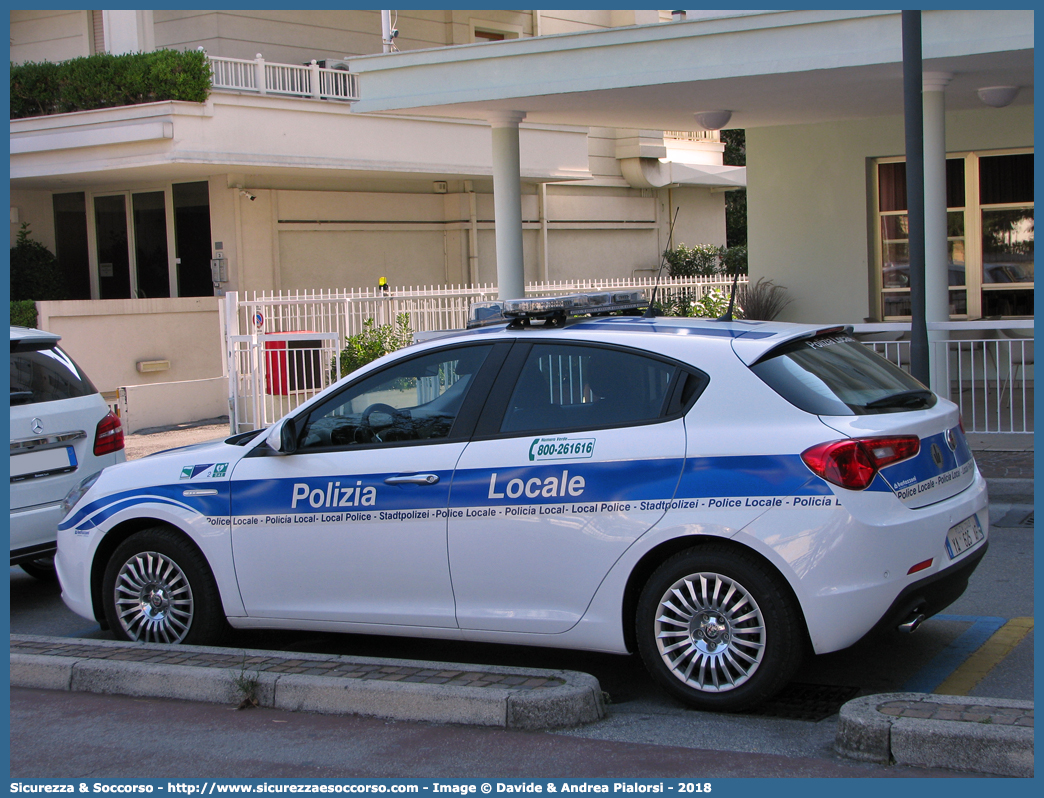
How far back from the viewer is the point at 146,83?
57.2ft

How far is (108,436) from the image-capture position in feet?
25.2

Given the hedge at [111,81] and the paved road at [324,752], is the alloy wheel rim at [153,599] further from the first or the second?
the hedge at [111,81]

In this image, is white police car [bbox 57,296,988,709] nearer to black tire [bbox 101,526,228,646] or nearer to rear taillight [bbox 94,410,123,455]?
black tire [bbox 101,526,228,646]

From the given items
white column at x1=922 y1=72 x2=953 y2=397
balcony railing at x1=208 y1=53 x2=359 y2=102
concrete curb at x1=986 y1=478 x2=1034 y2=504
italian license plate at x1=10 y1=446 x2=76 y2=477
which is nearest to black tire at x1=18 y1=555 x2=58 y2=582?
italian license plate at x1=10 y1=446 x2=76 y2=477

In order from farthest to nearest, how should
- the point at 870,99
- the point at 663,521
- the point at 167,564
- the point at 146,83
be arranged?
1. the point at 146,83
2. the point at 870,99
3. the point at 167,564
4. the point at 663,521

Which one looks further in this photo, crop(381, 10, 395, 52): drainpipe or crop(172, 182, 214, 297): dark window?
crop(172, 182, 214, 297): dark window

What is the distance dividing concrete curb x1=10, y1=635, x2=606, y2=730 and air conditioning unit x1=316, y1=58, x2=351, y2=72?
51.2 feet

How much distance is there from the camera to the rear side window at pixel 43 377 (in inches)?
285

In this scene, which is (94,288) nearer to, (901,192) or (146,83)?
(146,83)

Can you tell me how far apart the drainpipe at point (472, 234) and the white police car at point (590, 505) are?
692 inches

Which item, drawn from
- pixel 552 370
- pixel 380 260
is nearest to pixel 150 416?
pixel 380 260

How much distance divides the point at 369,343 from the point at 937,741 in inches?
430

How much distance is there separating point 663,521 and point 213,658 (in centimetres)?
228

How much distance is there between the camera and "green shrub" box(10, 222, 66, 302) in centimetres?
1959
